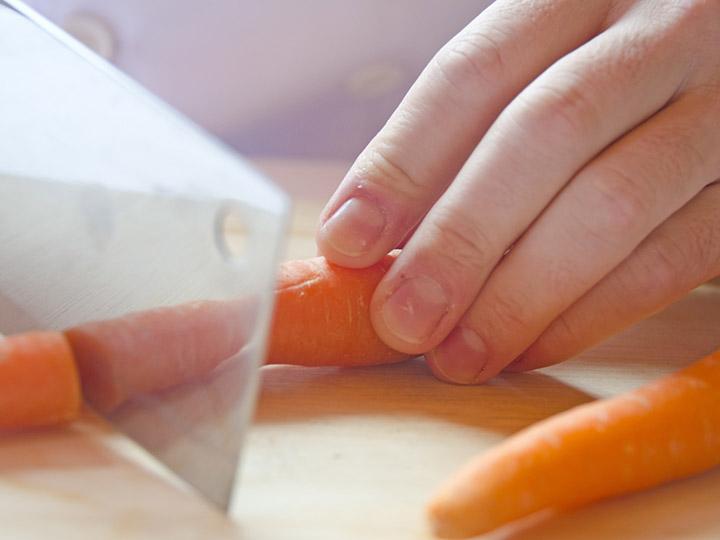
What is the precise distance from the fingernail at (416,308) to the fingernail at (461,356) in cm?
3

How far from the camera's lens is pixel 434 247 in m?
0.90

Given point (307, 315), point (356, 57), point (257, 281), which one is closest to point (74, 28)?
point (356, 57)

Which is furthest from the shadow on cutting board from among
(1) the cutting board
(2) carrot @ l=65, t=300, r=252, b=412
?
(2) carrot @ l=65, t=300, r=252, b=412

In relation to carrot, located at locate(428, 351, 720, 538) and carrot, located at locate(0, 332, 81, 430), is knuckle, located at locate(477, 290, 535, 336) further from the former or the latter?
carrot, located at locate(0, 332, 81, 430)

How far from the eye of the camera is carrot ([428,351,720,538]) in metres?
0.67

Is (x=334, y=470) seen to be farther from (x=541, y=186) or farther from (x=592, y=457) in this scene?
(x=541, y=186)

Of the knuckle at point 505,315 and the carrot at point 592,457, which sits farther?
the knuckle at point 505,315

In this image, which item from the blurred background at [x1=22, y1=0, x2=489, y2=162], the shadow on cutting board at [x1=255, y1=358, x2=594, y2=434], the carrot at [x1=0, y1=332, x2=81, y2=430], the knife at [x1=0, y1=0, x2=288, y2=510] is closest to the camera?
the knife at [x1=0, y1=0, x2=288, y2=510]

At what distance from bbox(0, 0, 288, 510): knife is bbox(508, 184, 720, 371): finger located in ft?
1.32

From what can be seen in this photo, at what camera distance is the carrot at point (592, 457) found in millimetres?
671

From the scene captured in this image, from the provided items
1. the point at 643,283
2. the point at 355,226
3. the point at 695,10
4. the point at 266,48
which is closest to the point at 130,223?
the point at 355,226

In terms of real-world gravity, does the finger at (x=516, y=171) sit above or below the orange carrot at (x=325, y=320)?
above

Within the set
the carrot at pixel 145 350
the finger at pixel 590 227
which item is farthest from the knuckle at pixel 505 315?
the carrot at pixel 145 350

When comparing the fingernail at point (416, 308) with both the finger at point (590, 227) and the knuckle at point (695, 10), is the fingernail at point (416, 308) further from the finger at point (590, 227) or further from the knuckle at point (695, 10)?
the knuckle at point (695, 10)
